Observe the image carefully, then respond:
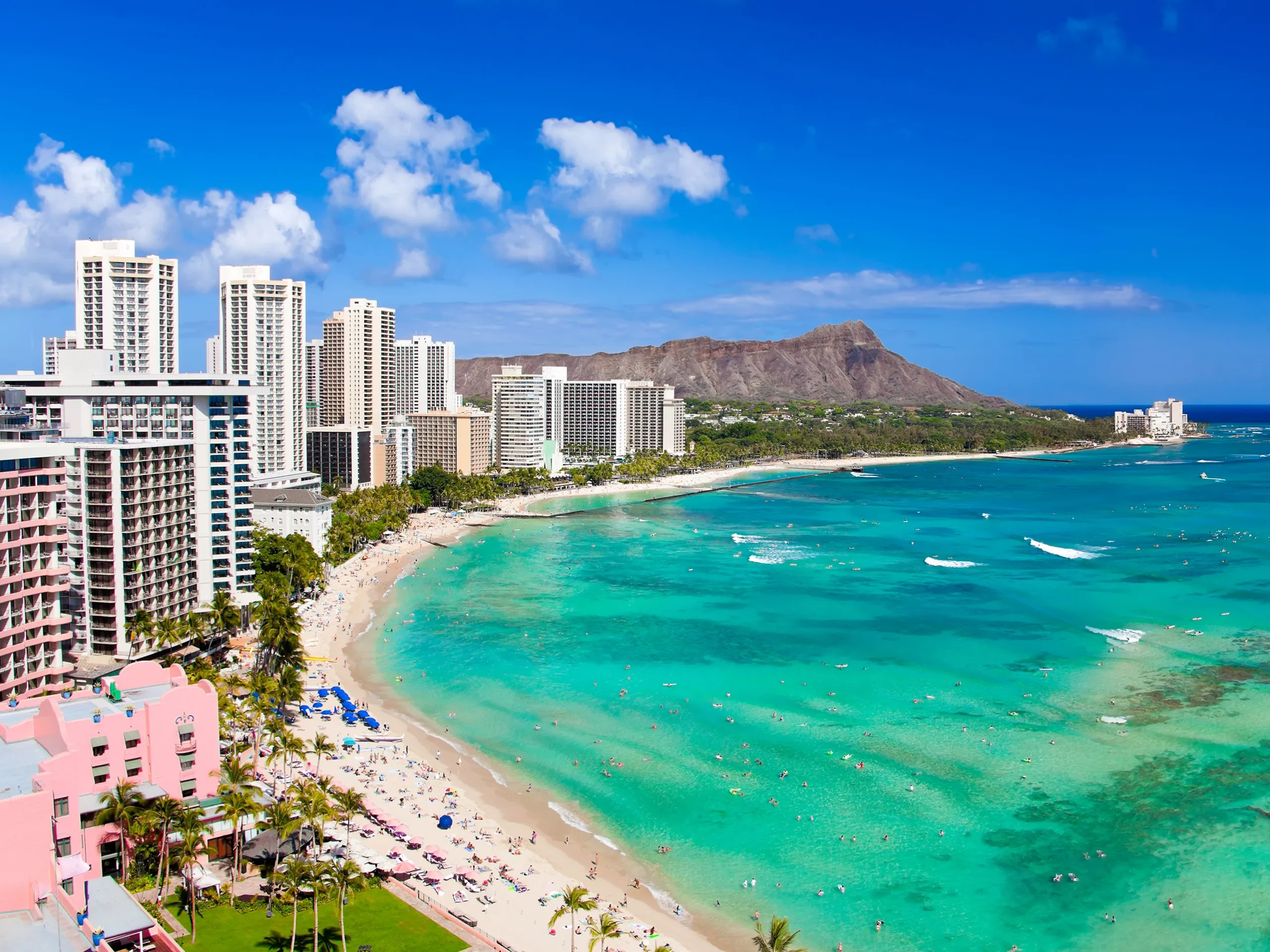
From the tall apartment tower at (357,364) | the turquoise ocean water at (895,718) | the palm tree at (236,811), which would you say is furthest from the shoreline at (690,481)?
the palm tree at (236,811)

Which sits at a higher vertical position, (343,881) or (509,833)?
(343,881)

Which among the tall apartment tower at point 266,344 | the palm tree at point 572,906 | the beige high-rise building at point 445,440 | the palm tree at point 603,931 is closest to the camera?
the palm tree at point 603,931

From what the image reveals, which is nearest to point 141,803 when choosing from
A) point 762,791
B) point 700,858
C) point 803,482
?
point 700,858

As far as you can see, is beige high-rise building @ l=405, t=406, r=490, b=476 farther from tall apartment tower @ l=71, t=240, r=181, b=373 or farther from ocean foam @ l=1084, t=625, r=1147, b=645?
ocean foam @ l=1084, t=625, r=1147, b=645

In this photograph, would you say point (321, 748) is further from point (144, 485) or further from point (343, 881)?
point (144, 485)

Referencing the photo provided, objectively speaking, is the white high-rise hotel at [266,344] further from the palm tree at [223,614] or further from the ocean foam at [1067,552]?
the ocean foam at [1067,552]

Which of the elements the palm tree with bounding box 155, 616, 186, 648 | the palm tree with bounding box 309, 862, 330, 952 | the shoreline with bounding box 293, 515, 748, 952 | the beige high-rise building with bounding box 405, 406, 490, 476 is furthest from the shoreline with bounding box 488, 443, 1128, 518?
the palm tree with bounding box 309, 862, 330, 952

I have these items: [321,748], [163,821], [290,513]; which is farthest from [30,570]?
[290,513]
